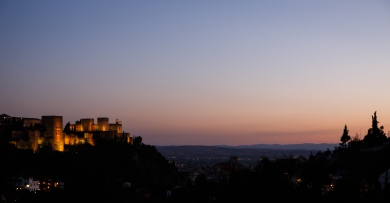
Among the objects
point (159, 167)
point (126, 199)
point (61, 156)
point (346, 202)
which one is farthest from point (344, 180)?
point (159, 167)

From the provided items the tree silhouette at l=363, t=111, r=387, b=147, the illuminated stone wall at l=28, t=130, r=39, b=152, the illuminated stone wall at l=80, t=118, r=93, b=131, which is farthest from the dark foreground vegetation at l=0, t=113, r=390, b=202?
the illuminated stone wall at l=80, t=118, r=93, b=131

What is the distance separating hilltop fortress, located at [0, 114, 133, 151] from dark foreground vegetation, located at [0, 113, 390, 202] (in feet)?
4.54

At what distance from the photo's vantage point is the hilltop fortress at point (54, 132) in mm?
62362

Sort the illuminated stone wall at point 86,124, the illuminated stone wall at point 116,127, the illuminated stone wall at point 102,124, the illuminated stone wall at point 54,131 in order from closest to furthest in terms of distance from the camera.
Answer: the illuminated stone wall at point 54,131
the illuminated stone wall at point 86,124
the illuminated stone wall at point 102,124
the illuminated stone wall at point 116,127

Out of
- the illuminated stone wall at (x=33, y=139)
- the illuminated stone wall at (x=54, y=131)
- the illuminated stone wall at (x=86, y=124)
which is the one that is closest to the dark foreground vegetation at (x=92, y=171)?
the illuminated stone wall at (x=33, y=139)

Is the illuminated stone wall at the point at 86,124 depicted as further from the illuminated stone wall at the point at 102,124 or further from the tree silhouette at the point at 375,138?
the tree silhouette at the point at 375,138

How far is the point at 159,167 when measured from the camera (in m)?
76.4

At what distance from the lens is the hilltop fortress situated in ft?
205

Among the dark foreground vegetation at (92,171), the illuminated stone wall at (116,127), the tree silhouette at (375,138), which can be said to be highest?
the illuminated stone wall at (116,127)

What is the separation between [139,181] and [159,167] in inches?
360

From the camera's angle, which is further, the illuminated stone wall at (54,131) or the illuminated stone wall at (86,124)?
the illuminated stone wall at (86,124)

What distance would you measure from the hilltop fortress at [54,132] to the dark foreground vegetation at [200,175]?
1.38 meters

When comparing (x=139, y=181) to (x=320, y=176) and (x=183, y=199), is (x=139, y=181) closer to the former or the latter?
(x=183, y=199)

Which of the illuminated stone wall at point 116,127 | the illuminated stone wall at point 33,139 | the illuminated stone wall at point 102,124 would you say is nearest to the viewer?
the illuminated stone wall at point 33,139
